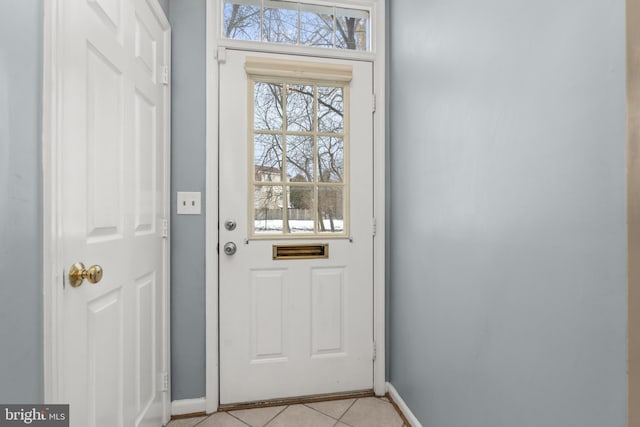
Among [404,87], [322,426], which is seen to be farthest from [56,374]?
[404,87]

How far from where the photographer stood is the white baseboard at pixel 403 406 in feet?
5.64

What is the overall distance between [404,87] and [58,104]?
5.08ft

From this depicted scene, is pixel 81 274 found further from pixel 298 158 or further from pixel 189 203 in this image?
pixel 298 158

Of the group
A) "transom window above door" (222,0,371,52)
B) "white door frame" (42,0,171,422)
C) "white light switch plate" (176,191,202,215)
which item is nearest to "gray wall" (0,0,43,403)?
"white door frame" (42,0,171,422)

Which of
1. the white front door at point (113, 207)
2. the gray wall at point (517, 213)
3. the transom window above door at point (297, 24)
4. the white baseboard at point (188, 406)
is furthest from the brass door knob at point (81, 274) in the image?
the transom window above door at point (297, 24)

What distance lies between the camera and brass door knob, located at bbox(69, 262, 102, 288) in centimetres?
97

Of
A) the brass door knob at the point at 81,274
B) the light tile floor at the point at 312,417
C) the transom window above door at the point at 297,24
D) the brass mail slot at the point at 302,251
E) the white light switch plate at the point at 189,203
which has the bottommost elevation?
the light tile floor at the point at 312,417

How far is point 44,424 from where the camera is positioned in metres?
0.85

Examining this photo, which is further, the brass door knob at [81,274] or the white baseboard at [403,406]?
the white baseboard at [403,406]

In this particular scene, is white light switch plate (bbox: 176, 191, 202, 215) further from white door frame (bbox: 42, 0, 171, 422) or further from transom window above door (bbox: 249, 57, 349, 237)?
white door frame (bbox: 42, 0, 171, 422)

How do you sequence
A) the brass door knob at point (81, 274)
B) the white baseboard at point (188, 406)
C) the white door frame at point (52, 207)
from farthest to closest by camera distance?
the white baseboard at point (188, 406)
the brass door knob at point (81, 274)
the white door frame at point (52, 207)

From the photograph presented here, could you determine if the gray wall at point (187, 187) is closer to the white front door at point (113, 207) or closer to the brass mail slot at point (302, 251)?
the white front door at point (113, 207)

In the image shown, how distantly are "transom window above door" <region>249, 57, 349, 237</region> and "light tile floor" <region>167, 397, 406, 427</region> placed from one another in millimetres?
964

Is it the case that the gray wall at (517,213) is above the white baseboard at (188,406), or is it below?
above
